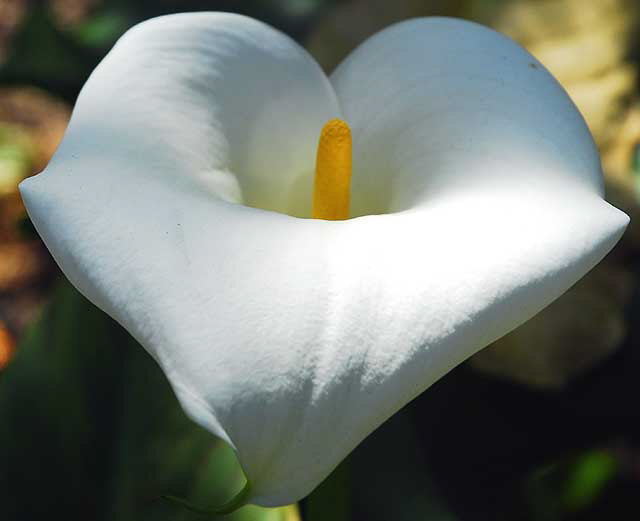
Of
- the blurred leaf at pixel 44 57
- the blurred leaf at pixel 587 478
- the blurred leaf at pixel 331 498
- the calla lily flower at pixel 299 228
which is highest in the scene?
the calla lily flower at pixel 299 228

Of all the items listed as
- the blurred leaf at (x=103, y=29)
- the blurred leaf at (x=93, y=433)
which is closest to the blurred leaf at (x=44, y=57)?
the blurred leaf at (x=103, y=29)

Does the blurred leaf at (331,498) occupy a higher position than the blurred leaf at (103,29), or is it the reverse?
the blurred leaf at (331,498)

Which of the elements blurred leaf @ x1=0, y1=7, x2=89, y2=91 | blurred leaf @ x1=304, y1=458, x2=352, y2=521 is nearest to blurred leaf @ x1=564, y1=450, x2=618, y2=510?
blurred leaf @ x1=304, y1=458, x2=352, y2=521

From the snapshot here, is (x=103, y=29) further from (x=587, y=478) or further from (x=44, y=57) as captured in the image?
(x=587, y=478)

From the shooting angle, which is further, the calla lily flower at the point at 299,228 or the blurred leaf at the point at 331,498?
the blurred leaf at the point at 331,498

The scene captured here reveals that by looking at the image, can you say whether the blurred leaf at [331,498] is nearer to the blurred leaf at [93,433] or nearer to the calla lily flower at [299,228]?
the blurred leaf at [93,433]

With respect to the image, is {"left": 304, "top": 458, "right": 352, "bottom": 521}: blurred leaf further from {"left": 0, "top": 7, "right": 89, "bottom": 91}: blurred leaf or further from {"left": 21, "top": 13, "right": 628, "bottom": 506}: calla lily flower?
{"left": 0, "top": 7, "right": 89, "bottom": 91}: blurred leaf
